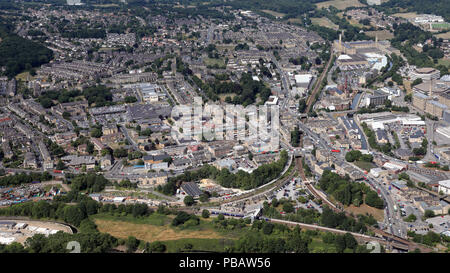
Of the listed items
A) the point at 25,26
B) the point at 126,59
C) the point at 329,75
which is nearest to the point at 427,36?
the point at 329,75

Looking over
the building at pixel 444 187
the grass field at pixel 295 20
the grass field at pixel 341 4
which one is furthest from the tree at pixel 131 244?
the grass field at pixel 341 4

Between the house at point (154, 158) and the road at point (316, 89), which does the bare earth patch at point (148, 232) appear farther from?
the road at point (316, 89)

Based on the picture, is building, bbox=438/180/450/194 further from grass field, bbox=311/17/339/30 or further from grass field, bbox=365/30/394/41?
grass field, bbox=311/17/339/30

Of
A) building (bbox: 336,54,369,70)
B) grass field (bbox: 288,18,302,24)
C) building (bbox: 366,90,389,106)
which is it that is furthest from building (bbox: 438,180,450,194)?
grass field (bbox: 288,18,302,24)

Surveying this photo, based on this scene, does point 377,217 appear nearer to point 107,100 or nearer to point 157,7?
point 107,100

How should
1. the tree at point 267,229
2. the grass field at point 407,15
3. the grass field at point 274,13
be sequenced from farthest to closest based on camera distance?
the grass field at point 274,13 → the grass field at point 407,15 → the tree at point 267,229
